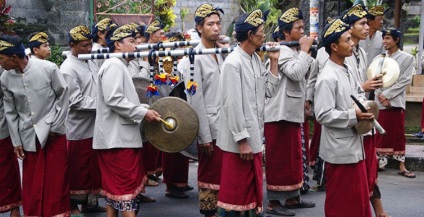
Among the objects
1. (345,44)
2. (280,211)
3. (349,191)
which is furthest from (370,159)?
(280,211)

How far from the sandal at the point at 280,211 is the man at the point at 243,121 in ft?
3.98

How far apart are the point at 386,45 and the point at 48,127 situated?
4595 mm

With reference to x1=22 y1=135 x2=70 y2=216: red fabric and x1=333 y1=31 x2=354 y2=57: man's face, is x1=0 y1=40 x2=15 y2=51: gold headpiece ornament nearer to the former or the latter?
x1=22 y1=135 x2=70 y2=216: red fabric

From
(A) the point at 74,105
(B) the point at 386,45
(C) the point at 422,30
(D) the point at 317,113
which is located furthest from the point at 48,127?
(C) the point at 422,30

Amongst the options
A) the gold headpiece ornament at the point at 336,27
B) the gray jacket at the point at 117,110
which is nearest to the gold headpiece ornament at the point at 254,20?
the gold headpiece ornament at the point at 336,27

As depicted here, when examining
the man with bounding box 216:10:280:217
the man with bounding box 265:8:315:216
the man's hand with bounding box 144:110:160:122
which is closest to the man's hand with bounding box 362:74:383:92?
the man with bounding box 216:10:280:217

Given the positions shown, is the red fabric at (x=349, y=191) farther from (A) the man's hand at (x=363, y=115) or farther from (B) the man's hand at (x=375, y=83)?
(B) the man's hand at (x=375, y=83)

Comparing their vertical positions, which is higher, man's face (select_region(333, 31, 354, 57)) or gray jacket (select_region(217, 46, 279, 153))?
man's face (select_region(333, 31, 354, 57))

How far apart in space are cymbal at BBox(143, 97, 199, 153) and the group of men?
141 mm

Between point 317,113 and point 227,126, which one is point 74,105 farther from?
point 317,113

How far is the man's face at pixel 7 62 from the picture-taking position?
5849 millimetres

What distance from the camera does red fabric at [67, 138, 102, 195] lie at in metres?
6.70

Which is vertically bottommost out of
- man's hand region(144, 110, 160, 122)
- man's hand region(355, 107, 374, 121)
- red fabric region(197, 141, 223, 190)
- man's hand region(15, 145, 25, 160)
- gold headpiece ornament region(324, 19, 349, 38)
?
red fabric region(197, 141, 223, 190)

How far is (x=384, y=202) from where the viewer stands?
7324mm
